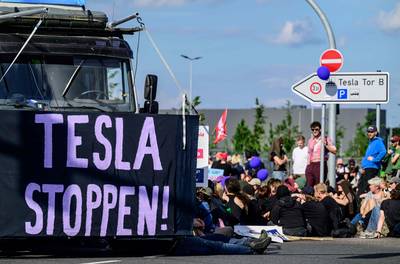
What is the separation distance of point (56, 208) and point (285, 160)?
13482mm

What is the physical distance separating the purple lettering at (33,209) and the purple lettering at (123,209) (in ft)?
3.34

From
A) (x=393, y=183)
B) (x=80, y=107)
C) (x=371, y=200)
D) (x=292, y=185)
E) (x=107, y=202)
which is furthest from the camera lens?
(x=292, y=185)

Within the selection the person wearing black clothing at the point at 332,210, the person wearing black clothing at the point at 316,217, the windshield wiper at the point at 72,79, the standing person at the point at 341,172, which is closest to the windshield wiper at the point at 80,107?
the windshield wiper at the point at 72,79

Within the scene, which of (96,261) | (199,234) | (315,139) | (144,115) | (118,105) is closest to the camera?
(96,261)

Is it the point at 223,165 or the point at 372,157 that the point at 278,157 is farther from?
the point at 372,157

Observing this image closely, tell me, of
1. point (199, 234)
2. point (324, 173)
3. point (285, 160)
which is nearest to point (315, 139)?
point (324, 173)

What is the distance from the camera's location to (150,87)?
15.9 metres

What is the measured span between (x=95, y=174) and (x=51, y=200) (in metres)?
0.65

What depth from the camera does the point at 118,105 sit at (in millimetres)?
15789

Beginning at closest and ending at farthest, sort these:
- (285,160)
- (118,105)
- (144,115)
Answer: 1. (144,115)
2. (118,105)
3. (285,160)

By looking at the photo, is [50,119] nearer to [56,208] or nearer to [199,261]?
[56,208]

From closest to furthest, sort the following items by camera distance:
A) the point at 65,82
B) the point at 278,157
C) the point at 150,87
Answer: the point at 65,82 < the point at 150,87 < the point at 278,157

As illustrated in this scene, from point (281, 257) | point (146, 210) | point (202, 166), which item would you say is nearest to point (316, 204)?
point (202, 166)

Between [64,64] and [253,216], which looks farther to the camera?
[253,216]
